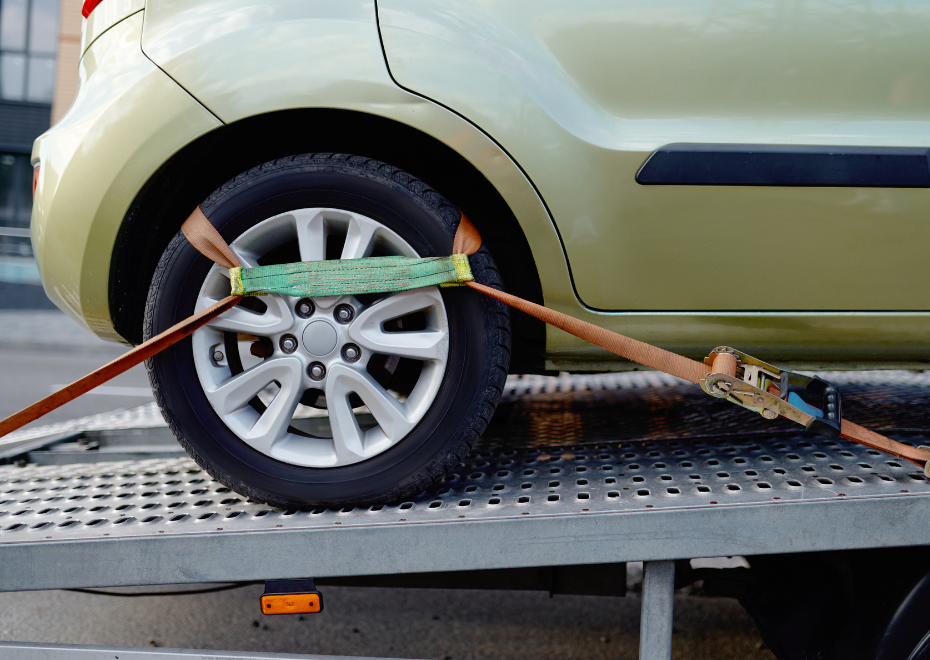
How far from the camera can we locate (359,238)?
4.58 ft

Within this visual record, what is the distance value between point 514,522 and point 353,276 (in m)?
0.57

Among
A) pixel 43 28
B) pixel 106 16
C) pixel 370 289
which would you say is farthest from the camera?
pixel 43 28

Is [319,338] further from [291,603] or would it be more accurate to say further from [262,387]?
[291,603]

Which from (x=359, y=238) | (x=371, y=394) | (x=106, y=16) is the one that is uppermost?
(x=106, y=16)

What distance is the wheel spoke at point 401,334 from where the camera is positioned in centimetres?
139

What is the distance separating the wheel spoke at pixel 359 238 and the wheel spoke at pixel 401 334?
0.36 feet

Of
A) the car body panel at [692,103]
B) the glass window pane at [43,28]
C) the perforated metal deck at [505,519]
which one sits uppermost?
the glass window pane at [43,28]

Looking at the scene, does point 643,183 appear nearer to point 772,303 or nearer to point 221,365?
point 772,303

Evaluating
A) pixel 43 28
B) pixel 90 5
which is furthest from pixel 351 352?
pixel 43 28

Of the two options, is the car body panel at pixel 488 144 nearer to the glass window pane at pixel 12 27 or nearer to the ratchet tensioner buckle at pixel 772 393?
the ratchet tensioner buckle at pixel 772 393

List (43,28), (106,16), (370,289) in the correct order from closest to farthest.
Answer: (370,289) → (106,16) → (43,28)

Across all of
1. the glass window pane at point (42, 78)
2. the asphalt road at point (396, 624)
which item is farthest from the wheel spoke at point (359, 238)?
the glass window pane at point (42, 78)

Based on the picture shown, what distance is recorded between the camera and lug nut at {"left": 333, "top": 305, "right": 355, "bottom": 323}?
1405mm

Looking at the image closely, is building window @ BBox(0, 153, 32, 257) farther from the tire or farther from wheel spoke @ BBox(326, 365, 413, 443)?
wheel spoke @ BBox(326, 365, 413, 443)
